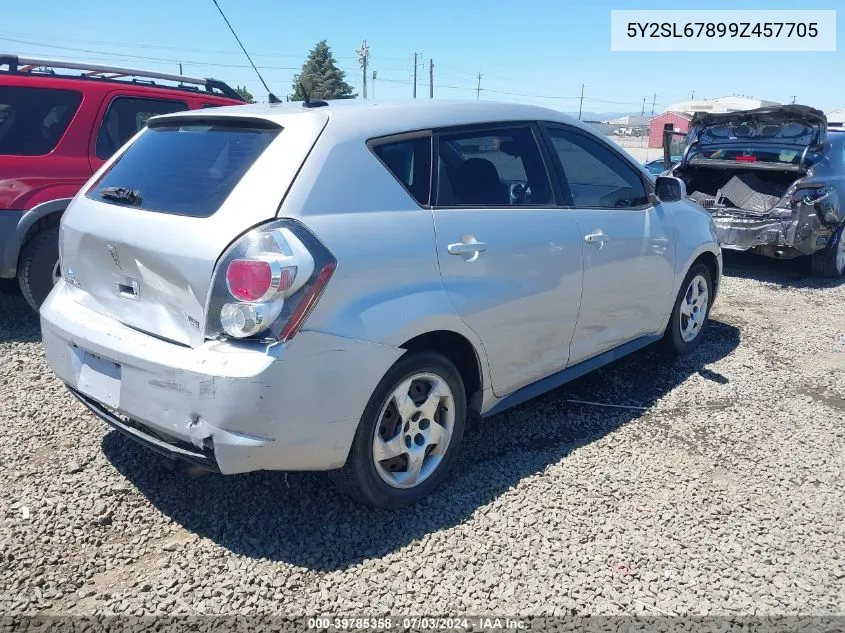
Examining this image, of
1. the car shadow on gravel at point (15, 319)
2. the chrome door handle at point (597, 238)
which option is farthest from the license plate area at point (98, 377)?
the car shadow on gravel at point (15, 319)

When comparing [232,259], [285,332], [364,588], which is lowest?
[364,588]

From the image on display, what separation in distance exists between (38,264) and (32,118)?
113 cm

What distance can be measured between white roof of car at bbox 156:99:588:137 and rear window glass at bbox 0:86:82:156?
258 centimetres

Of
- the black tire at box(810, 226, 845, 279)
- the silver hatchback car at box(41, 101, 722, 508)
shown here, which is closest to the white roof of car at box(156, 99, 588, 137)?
the silver hatchback car at box(41, 101, 722, 508)

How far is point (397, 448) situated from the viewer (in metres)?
2.84

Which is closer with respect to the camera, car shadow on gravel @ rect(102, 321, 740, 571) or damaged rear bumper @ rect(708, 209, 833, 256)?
car shadow on gravel @ rect(102, 321, 740, 571)

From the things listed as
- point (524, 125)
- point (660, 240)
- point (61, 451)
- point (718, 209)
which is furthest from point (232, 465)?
point (718, 209)

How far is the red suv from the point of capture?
15.9 ft

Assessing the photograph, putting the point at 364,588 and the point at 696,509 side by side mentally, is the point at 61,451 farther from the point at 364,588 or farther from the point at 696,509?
the point at 696,509

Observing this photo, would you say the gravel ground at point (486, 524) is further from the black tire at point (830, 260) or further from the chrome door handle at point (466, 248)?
the black tire at point (830, 260)

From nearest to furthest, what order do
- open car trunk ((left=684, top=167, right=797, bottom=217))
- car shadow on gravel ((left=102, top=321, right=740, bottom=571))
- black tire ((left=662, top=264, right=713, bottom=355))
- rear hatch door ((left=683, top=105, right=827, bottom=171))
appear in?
car shadow on gravel ((left=102, top=321, right=740, bottom=571)) < black tire ((left=662, top=264, right=713, bottom=355)) < rear hatch door ((left=683, top=105, right=827, bottom=171)) < open car trunk ((left=684, top=167, right=797, bottom=217))

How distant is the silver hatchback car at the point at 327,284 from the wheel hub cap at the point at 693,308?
153 centimetres

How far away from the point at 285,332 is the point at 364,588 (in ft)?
3.31

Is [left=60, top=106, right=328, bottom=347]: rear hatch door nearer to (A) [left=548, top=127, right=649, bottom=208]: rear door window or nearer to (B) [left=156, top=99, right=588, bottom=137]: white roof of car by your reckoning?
(B) [left=156, top=99, right=588, bottom=137]: white roof of car
